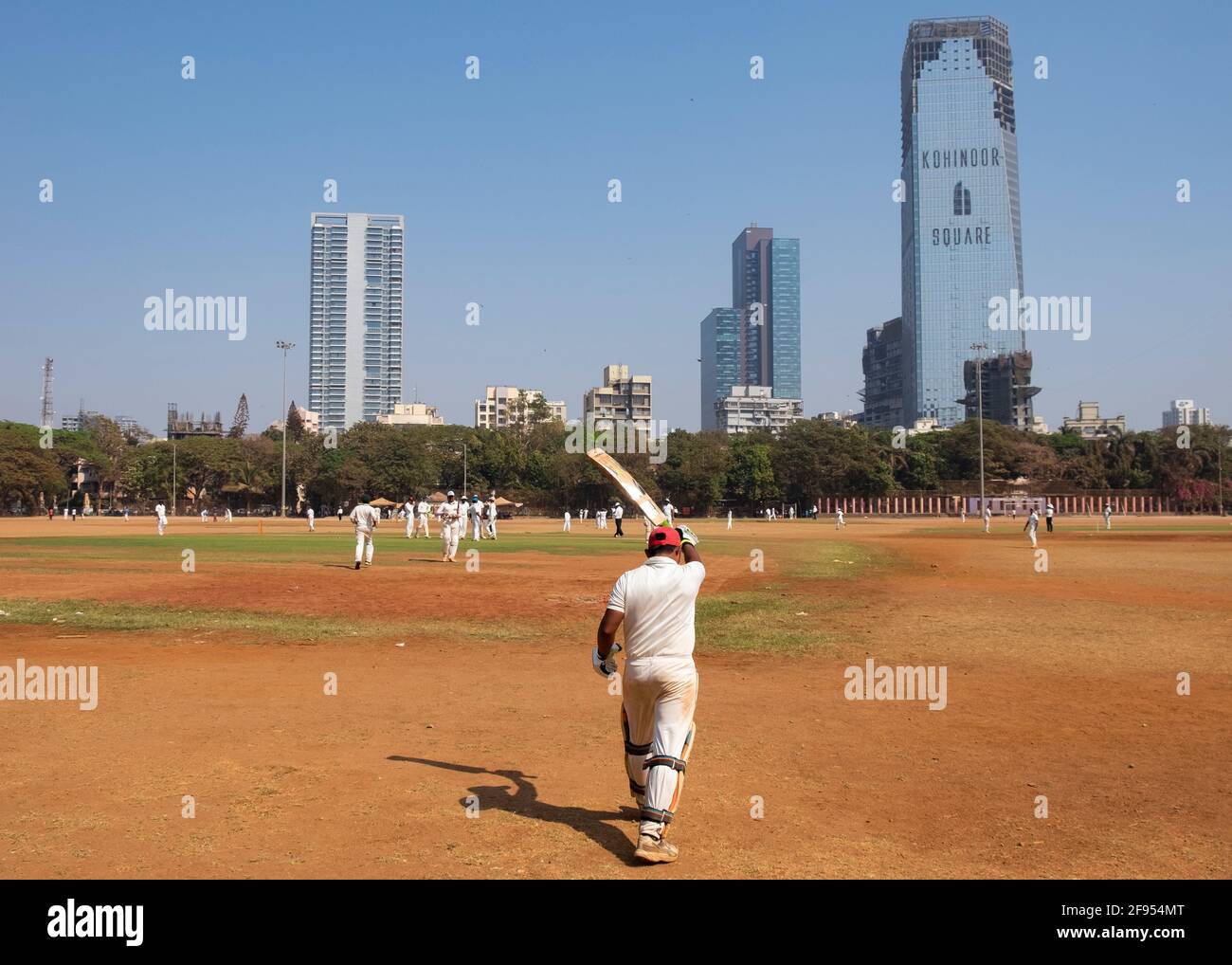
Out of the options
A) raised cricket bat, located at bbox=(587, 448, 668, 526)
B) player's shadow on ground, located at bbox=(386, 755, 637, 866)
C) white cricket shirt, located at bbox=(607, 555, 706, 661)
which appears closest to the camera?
player's shadow on ground, located at bbox=(386, 755, 637, 866)

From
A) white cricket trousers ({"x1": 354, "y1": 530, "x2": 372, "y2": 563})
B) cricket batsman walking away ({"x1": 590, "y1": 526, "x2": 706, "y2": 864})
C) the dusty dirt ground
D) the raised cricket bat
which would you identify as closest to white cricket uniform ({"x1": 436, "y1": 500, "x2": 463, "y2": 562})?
white cricket trousers ({"x1": 354, "y1": 530, "x2": 372, "y2": 563})

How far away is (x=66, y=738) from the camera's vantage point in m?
8.80

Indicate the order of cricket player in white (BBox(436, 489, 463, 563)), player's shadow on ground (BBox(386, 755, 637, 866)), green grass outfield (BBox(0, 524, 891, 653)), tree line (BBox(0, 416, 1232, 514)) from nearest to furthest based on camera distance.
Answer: player's shadow on ground (BBox(386, 755, 637, 866)), green grass outfield (BBox(0, 524, 891, 653)), cricket player in white (BBox(436, 489, 463, 563)), tree line (BBox(0, 416, 1232, 514))

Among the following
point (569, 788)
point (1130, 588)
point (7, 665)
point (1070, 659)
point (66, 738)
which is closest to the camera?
point (569, 788)

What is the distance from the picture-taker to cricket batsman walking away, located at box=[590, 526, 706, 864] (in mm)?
6098

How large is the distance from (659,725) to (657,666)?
0.39m

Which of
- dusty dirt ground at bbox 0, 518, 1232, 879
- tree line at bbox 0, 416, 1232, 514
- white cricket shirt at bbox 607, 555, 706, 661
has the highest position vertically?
tree line at bbox 0, 416, 1232, 514

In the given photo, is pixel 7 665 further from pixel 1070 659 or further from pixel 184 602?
pixel 1070 659

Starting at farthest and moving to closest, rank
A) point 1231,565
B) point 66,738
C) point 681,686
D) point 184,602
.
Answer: point 1231,565 → point 184,602 → point 66,738 → point 681,686

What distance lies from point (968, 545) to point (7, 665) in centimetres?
3992

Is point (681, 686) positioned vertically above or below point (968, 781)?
above

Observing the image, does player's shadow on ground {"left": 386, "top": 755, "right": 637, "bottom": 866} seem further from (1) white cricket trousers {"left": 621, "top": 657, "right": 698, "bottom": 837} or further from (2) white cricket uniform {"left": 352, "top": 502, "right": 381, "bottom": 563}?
(2) white cricket uniform {"left": 352, "top": 502, "right": 381, "bottom": 563}

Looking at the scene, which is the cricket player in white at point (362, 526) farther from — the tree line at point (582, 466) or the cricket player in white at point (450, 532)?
the tree line at point (582, 466)
